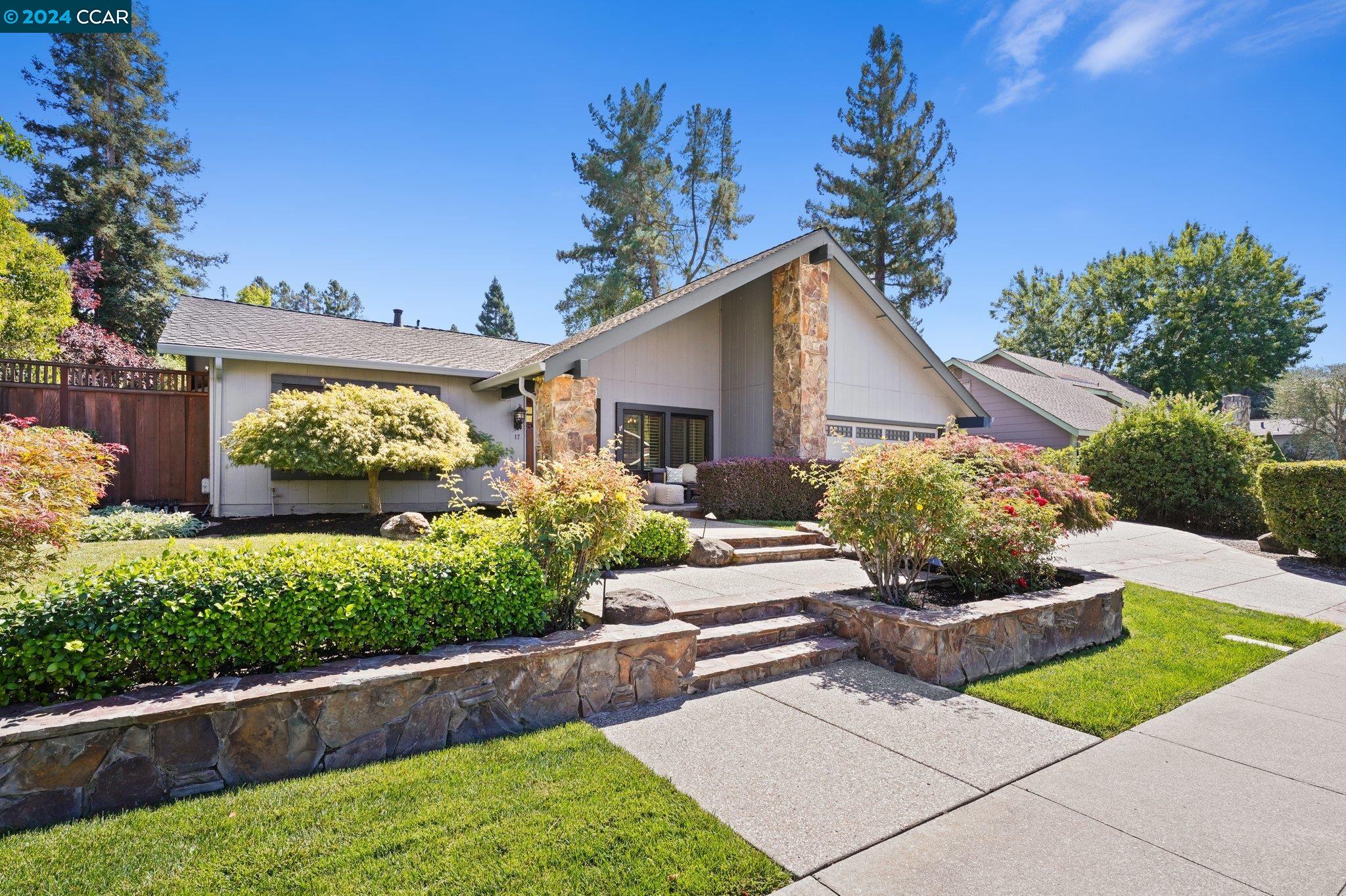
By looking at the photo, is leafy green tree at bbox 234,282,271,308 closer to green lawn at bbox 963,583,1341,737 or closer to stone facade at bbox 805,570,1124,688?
stone facade at bbox 805,570,1124,688

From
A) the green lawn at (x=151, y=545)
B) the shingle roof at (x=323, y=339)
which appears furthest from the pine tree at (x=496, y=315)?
the green lawn at (x=151, y=545)

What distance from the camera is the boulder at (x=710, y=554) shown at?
688 centimetres

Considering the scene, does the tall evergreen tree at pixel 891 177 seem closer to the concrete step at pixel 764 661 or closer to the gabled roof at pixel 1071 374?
the gabled roof at pixel 1071 374

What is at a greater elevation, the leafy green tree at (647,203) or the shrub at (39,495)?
the leafy green tree at (647,203)

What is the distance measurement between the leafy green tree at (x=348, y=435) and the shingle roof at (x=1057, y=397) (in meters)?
17.3

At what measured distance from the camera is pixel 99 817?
2.46 meters

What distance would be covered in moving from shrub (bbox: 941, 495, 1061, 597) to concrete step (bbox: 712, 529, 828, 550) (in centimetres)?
241

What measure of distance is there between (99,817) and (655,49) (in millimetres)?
14420

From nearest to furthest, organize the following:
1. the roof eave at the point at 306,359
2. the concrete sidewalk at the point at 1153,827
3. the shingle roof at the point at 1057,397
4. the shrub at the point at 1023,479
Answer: the concrete sidewalk at the point at 1153,827 → the shrub at the point at 1023,479 → the roof eave at the point at 306,359 → the shingle roof at the point at 1057,397

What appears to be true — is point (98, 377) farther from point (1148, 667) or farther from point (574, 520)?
point (1148, 667)

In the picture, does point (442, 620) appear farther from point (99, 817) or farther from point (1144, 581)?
point (1144, 581)

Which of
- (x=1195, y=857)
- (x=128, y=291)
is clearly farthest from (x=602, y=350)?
(x=128, y=291)

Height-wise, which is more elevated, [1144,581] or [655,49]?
[655,49]

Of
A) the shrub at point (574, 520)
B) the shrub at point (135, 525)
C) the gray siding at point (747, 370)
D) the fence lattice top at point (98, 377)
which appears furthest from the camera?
the gray siding at point (747, 370)
